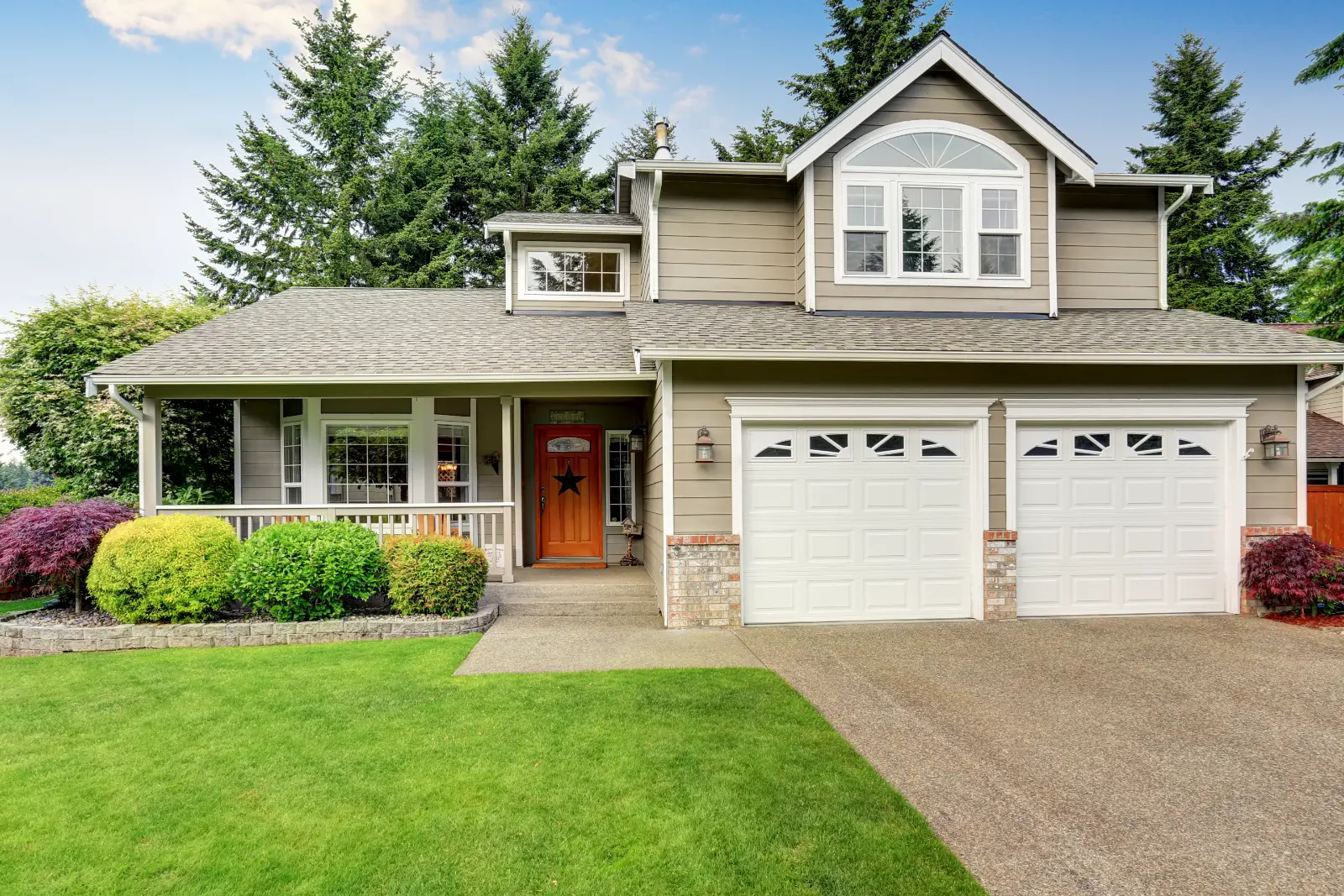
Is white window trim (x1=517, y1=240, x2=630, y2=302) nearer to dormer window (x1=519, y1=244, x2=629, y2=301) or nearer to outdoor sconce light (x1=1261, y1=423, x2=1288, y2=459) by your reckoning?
dormer window (x1=519, y1=244, x2=629, y2=301)

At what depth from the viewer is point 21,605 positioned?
954cm

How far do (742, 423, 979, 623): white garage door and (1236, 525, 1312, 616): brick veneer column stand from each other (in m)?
3.10

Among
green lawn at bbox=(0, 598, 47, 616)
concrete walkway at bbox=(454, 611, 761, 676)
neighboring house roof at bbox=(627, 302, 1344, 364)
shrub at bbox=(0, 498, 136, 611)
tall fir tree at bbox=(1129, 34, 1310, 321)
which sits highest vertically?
tall fir tree at bbox=(1129, 34, 1310, 321)

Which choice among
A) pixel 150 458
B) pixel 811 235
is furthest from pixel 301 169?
pixel 811 235

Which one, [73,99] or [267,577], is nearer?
[267,577]

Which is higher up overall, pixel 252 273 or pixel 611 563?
pixel 252 273

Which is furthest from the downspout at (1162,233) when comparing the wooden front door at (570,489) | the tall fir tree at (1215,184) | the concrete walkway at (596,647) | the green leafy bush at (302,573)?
the tall fir tree at (1215,184)

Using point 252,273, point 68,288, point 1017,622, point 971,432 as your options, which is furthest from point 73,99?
point 1017,622

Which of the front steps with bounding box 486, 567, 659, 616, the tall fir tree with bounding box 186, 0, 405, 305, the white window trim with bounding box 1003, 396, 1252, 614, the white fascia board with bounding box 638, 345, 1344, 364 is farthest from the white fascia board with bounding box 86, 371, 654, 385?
the tall fir tree with bounding box 186, 0, 405, 305

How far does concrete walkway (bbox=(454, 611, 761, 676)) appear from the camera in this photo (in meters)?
5.97

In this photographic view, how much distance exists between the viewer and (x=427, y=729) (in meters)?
4.41

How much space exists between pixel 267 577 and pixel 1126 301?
Answer: 37.0 feet

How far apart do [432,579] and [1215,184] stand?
26444 millimetres

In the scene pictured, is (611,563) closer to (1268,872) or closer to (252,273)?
(1268,872)
